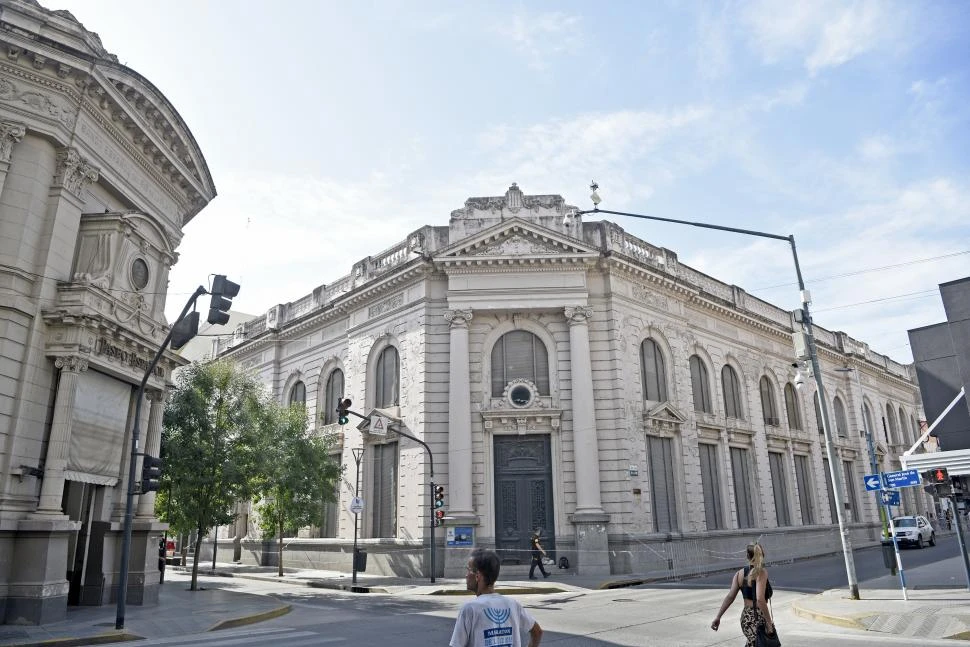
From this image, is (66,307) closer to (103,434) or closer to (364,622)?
(103,434)

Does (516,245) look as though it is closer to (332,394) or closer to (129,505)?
(332,394)

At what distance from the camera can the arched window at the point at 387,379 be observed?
2933 cm

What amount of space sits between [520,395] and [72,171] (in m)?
17.2

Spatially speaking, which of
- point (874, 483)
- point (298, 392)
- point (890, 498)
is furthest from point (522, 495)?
point (298, 392)

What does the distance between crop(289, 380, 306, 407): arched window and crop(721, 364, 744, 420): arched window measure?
→ 2209cm

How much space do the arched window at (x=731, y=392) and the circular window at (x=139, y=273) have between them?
88.3 ft

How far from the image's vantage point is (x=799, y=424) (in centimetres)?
3900

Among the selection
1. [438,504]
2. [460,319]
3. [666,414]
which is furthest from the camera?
[666,414]

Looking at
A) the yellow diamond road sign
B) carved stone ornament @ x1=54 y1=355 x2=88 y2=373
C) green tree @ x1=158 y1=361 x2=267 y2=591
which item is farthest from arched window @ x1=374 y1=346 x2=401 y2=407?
carved stone ornament @ x1=54 y1=355 x2=88 y2=373

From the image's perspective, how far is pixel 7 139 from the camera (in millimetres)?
15008

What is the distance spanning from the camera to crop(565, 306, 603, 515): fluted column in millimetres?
25188

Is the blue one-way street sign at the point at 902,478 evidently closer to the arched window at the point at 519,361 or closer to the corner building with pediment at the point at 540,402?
the corner building with pediment at the point at 540,402

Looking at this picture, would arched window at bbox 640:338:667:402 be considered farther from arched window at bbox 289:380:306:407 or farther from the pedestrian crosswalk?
the pedestrian crosswalk

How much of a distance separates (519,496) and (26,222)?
1842 cm
